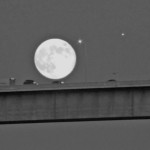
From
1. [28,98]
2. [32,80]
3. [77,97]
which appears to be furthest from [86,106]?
[32,80]

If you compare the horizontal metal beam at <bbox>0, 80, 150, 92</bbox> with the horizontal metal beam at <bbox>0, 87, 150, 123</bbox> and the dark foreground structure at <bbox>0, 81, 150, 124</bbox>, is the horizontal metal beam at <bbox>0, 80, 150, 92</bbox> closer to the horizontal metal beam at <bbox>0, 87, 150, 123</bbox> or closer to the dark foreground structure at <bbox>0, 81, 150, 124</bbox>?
the dark foreground structure at <bbox>0, 81, 150, 124</bbox>

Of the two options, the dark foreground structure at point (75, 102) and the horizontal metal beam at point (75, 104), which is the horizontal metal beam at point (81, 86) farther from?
the horizontal metal beam at point (75, 104)

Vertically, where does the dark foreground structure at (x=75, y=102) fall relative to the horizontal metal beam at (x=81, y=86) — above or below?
below

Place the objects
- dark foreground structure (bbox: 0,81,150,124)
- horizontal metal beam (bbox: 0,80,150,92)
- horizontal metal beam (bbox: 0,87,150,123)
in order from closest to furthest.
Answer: horizontal metal beam (bbox: 0,80,150,92)
dark foreground structure (bbox: 0,81,150,124)
horizontal metal beam (bbox: 0,87,150,123)

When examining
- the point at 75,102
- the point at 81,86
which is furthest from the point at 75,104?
the point at 81,86

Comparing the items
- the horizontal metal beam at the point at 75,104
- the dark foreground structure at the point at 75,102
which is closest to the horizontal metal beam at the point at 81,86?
the dark foreground structure at the point at 75,102

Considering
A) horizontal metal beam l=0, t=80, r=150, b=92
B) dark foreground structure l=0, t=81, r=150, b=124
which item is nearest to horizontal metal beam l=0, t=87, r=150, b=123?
dark foreground structure l=0, t=81, r=150, b=124

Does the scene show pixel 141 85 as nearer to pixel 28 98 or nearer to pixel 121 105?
pixel 121 105

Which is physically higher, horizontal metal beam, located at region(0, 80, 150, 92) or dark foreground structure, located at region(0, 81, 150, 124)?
horizontal metal beam, located at region(0, 80, 150, 92)
